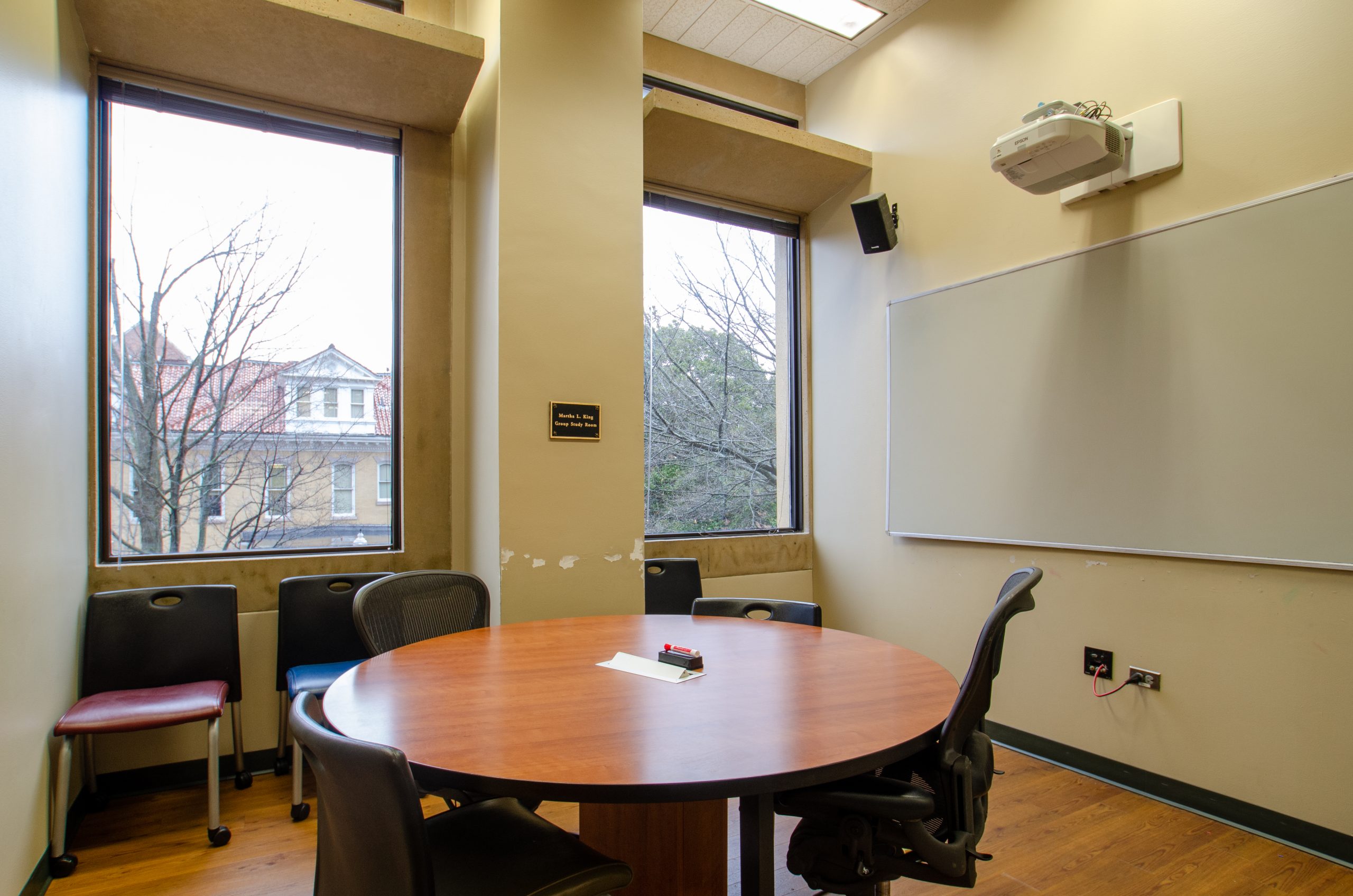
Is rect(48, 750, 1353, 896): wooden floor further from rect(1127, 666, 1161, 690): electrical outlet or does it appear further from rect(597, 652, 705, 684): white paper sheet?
rect(597, 652, 705, 684): white paper sheet

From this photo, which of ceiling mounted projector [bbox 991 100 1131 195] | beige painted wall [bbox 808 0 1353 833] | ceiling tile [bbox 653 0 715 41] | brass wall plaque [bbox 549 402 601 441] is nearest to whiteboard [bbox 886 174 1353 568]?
beige painted wall [bbox 808 0 1353 833]

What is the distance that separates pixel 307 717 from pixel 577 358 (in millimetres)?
2100

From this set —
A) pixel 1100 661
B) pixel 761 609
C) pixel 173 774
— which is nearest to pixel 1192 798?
pixel 1100 661

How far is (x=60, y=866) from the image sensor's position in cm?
219

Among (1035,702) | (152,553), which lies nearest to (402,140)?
(152,553)

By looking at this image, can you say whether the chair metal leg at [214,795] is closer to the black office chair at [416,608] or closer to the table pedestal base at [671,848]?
the black office chair at [416,608]

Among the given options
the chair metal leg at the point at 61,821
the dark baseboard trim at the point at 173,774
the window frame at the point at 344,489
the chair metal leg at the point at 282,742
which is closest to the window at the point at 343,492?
the window frame at the point at 344,489

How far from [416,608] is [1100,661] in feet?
8.60

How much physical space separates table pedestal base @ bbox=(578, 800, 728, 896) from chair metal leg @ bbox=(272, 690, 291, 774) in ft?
6.06

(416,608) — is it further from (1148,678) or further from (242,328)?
(1148,678)

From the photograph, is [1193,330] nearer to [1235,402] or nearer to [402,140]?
[1235,402]

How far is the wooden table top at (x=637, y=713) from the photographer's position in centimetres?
115

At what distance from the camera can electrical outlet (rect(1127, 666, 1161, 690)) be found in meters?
2.72

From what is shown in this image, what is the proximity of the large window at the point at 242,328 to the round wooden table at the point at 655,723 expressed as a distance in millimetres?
1567
